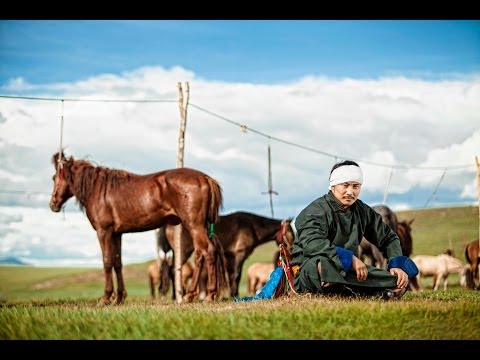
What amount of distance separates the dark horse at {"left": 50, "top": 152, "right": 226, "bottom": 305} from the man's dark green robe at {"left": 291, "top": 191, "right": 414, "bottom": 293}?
3.42 metres

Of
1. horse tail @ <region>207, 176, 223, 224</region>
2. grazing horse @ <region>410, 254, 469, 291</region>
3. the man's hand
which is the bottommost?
grazing horse @ <region>410, 254, 469, 291</region>

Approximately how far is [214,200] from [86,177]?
212cm

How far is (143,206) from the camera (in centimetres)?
1119

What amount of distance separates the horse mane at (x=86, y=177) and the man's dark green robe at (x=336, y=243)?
455 cm

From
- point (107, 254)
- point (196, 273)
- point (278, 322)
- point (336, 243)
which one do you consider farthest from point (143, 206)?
point (278, 322)

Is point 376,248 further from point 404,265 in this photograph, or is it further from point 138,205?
point 404,265

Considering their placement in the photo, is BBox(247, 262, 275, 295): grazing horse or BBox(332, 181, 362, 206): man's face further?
BBox(247, 262, 275, 295): grazing horse

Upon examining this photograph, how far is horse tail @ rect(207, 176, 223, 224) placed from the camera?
36.4 ft

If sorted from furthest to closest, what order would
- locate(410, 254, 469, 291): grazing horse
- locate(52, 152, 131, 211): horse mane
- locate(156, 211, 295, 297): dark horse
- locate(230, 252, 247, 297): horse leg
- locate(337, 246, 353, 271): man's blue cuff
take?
locate(410, 254, 469, 291): grazing horse → locate(156, 211, 295, 297): dark horse → locate(230, 252, 247, 297): horse leg → locate(52, 152, 131, 211): horse mane → locate(337, 246, 353, 271): man's blue cuff

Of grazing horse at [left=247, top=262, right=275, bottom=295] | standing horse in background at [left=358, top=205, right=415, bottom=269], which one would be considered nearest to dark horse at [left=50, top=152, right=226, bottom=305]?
standing horse in background at [left=358, top=205, right=415, bottom=269]

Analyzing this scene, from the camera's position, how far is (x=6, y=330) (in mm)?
6816

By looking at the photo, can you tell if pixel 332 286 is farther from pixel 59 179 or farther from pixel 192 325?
pixel 59 179

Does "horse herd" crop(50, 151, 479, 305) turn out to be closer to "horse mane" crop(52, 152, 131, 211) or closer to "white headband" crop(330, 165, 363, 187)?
"horse mane" crop(52, 152, 131, 211)
